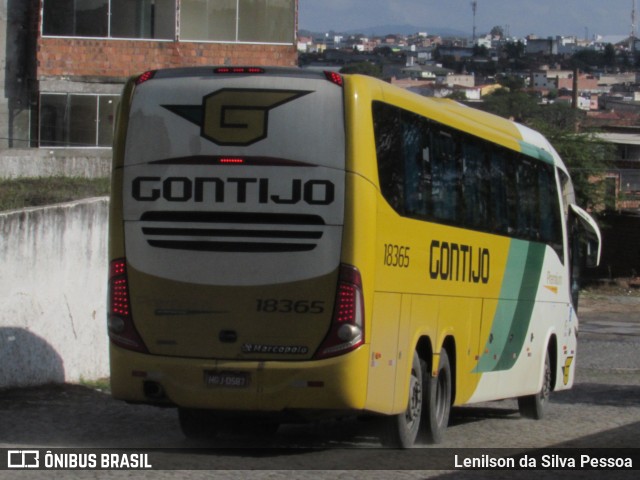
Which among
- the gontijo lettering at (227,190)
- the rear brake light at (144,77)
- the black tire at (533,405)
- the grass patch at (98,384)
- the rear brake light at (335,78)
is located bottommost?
the black tire at (533,405)

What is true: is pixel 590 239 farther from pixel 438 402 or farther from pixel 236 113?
pixel 236 113

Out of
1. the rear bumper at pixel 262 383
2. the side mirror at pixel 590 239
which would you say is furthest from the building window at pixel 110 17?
the rear bumper at pixel 262 383

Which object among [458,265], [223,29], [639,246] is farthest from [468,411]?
[639,246]

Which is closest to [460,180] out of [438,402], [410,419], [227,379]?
[438,402]

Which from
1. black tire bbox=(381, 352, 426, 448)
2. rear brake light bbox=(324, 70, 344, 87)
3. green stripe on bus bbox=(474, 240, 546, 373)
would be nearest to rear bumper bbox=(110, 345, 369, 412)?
black tire bbox=(381, 352, 426, 448)

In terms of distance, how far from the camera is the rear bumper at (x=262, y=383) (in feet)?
33.1

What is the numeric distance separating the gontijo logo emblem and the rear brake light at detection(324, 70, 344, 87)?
0.23 m

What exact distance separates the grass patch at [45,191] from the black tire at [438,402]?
6601 millimetres

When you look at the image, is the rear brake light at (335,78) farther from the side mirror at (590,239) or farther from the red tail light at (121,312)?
the side mirror at (590,239)

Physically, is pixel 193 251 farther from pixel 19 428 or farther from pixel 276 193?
pixel 19 428

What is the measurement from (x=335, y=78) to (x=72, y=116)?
25.0 m

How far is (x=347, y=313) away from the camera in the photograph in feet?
33.2

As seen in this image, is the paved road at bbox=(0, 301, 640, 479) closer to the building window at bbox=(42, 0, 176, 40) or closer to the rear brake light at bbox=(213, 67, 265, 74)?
the rear brake light at bbox=(213, 67, 265, 74)

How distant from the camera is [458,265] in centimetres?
1268
